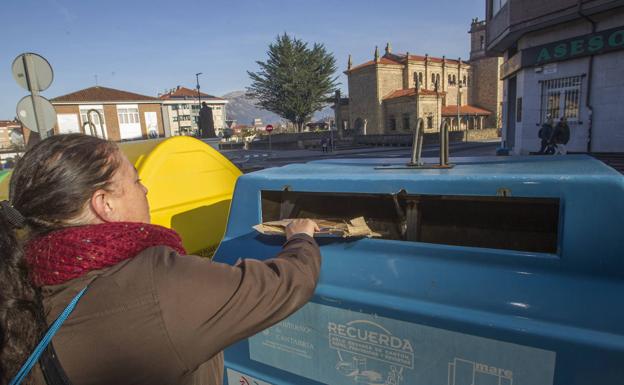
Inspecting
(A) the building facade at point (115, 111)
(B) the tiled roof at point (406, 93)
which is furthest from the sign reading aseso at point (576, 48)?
(A) the building facade at point (115, 111)

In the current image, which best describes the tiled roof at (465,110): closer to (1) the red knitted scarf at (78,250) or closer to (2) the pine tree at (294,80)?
(2) the pine tree at (294,80)

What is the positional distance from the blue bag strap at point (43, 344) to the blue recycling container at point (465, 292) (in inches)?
37.2

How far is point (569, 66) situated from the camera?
12.0 metres

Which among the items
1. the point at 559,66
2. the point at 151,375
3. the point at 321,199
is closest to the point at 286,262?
the point at 151,375

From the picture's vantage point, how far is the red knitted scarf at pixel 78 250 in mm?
880

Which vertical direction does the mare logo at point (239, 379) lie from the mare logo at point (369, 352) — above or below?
below

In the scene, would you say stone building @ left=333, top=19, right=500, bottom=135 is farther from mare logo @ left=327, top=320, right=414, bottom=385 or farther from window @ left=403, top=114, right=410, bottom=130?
mare logo @ left=327, top=320, right=414, bottom=385

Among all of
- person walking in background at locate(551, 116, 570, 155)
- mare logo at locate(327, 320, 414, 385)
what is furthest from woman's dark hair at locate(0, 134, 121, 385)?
person walking in background at locate(551, 116, 570, 155)

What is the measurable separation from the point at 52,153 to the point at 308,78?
43161 mm

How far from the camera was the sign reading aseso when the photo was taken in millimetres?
10547

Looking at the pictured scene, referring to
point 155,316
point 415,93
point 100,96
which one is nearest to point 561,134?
point 155,316

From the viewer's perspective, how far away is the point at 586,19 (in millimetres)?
11008

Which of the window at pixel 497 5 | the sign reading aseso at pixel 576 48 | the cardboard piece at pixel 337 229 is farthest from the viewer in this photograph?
the window at pixel 497 5

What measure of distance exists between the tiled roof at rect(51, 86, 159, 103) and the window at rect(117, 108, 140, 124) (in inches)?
46.1
